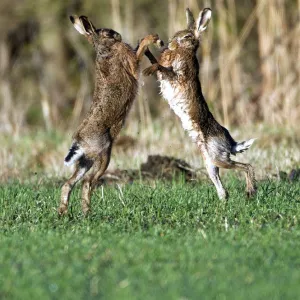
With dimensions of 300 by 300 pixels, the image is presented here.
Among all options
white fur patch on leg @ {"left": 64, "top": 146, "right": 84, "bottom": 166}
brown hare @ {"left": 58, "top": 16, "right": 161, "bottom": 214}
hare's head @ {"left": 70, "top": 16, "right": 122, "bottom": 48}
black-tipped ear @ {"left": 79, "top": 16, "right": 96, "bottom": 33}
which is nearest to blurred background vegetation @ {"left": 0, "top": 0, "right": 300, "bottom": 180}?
brown hare @ {"left": 58, "top": 16, "right": 161, "bottom": 214}

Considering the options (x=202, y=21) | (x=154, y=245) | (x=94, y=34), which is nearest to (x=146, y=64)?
(x=202, y=21)

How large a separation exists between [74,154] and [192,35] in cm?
182

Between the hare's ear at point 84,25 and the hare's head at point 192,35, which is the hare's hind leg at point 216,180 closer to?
the hare's head at point 192,35

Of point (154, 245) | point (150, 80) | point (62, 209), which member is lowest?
point (154, 245)

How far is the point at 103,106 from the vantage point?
25.8 feet

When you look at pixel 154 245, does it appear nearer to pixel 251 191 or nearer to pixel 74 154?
pixel 74 154

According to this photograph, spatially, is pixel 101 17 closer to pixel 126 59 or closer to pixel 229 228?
pixel 126 59

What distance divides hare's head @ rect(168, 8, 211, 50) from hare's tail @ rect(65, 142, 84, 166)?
1.49m

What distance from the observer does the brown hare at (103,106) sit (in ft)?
25.0

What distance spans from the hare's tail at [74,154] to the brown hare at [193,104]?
92 centimetres

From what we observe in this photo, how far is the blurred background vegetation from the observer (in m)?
13.4

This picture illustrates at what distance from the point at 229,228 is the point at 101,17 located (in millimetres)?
16798

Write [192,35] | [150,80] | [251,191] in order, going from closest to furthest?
[251,191]
[192,35]
[150,80]

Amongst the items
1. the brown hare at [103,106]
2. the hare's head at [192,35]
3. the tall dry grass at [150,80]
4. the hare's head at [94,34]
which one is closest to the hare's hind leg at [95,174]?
the brown hare at [103,106]
